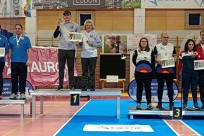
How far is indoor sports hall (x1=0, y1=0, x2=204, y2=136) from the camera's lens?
267 inches

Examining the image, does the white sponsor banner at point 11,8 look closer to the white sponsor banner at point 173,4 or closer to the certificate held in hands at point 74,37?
the white sponsor banner at point 173,4

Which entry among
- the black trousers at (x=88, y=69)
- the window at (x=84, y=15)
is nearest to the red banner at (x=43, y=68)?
the window at (x=84, y=15)

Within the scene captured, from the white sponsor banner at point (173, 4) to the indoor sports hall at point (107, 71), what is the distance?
45 millimetres

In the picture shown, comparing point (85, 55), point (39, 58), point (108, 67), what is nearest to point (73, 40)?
point (85, 55)

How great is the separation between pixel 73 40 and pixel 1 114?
8.53ft

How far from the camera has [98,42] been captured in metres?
7.67

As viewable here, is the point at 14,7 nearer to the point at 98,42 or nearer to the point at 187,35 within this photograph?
the point at 187,35

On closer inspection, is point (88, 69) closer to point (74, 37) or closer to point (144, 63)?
point (74, 37)

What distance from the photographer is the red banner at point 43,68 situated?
12867 millimetres

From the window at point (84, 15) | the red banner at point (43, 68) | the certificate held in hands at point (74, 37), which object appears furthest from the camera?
the window at point (84, 15)

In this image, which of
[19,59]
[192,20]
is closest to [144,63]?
[19,59]

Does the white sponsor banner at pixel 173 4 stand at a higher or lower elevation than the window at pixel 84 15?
higher

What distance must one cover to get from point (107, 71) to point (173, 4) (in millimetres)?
4312

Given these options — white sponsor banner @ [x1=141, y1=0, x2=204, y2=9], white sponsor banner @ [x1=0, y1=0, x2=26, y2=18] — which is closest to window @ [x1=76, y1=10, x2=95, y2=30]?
white sponsor banner @ [x1=141, y1=0, x2=204, y2=9]
